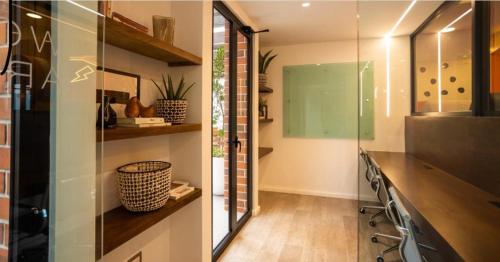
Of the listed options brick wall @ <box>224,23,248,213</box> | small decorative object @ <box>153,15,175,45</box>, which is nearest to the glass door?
small decorative object @ <box>153,15,175,45</box>

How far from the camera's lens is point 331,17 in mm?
2871

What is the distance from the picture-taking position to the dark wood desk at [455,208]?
0.94 metres

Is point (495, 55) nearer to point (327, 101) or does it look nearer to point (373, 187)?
point (373, 187)

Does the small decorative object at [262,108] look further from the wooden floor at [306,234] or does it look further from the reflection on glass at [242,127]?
the wooden floor at [306,234]

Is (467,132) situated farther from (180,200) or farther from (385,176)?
(180,200)

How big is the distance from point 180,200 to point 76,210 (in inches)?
28.3

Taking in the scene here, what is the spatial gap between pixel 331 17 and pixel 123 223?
2.86 metres

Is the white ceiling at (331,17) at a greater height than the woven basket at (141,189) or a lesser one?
greater

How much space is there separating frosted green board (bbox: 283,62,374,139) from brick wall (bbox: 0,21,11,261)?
354 centimetres

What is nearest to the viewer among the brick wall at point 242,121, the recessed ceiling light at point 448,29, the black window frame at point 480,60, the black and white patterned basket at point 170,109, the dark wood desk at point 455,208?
the dark wood desk at point 455,208

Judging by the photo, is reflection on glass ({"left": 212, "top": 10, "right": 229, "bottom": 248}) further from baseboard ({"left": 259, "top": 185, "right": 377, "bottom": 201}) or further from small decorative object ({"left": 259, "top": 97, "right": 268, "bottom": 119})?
baseboard ({"left": 259, "top": 185, "right": 377, "bottom": 201})

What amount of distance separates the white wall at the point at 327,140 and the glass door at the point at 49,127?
3.45 m

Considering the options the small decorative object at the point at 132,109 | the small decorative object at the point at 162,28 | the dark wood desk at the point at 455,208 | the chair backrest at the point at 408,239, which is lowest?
the chair backrest at the point at 408,239

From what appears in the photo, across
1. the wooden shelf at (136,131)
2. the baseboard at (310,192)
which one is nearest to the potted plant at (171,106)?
the wooden shelf at (136,131)
